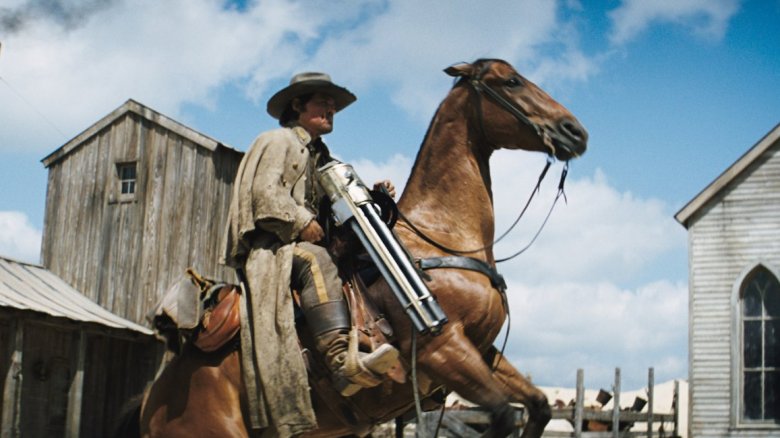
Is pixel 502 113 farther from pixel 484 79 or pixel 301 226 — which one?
pixel 301 226

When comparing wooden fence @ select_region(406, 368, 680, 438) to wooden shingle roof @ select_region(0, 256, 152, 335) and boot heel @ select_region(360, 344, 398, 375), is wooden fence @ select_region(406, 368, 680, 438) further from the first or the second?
boot heel @ select_region(360, 344, 398, 375)

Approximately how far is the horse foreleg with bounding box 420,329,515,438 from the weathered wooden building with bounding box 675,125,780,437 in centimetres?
1663

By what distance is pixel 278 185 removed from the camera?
545 cm

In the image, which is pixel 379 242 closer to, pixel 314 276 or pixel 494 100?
pixel 314 276

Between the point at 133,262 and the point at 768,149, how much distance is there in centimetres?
1429

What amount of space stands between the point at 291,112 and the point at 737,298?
16942 mm

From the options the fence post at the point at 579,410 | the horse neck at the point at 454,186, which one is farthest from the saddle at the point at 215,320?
the fence post at the point at 579,410

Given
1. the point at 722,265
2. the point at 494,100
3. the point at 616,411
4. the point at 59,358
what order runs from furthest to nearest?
the point at 722,265 < the point at 616,411 < the point at 59,358 < the point at 494,100

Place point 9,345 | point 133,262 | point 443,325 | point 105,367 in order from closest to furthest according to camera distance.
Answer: point 443,325, point 9,345, point 105,367, point 133,262

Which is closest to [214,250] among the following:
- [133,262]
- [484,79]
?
[133,262]

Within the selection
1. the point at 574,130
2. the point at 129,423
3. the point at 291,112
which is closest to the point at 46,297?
the point at 129,423

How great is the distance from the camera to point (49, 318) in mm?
17016

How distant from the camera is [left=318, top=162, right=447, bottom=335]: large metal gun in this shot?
5.18 meters

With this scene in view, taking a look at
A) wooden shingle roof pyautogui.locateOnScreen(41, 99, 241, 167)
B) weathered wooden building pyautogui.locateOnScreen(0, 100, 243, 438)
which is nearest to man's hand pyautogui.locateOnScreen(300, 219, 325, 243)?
weathered wooden building pyautogui.locateOnScreen(0, 100, 243, 438)
